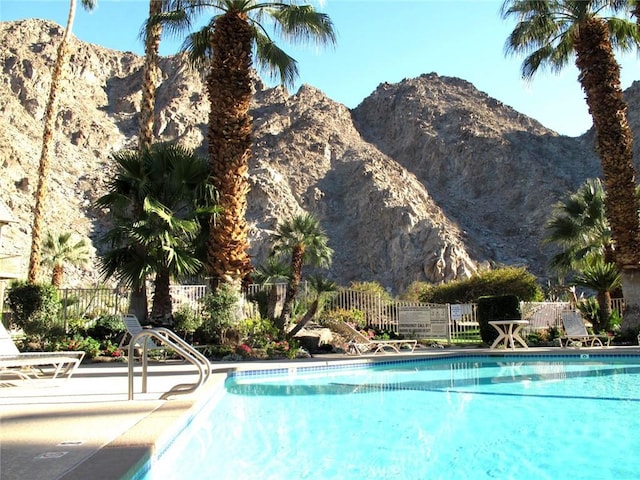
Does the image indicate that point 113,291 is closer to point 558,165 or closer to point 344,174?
point 344,174

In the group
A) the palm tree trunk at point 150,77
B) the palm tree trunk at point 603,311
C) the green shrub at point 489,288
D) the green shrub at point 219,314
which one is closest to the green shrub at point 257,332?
the green shrub at point 219,314

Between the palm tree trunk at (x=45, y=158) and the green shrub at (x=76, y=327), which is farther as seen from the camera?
the palm tree trunk at (x=45, y=158)

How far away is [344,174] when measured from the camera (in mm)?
58281

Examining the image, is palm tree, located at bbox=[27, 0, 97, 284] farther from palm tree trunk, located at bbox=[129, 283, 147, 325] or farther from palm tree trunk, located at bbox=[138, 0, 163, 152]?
palm tree trunk, located at bbox=[129, 283, 147, 325]

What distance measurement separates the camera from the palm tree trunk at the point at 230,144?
12.5 meters

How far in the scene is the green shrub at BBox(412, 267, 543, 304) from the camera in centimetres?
2723

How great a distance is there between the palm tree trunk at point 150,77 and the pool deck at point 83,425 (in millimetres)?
7645

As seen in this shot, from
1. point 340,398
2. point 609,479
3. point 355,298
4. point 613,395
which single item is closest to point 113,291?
point 355,298

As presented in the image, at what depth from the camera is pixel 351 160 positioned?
6022cm

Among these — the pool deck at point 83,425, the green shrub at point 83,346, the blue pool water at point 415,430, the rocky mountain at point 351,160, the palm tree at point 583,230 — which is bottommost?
the blue pool water at point 415,430

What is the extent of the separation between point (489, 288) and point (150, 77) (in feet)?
68.8

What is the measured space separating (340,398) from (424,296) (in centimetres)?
2524

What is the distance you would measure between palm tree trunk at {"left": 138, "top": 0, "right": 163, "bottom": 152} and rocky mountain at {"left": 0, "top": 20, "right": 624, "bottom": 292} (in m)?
27.6

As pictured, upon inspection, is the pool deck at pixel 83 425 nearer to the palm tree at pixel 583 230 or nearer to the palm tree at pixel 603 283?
the palm tree at pixel 603 283
